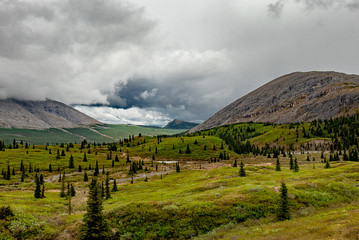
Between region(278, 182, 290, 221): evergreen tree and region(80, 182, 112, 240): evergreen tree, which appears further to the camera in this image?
region(278, 182, 290, 221): evergreen tree

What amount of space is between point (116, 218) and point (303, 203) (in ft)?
93.3

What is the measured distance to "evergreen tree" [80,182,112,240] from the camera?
27.0 meters

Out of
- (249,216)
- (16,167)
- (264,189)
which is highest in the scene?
(264,189)

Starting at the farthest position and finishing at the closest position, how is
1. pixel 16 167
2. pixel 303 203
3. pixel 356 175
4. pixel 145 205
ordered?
pixel 16 167, pixel 356 175, pixel 145 205, pixel 303 203

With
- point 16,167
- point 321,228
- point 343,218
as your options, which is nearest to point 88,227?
point 321,228

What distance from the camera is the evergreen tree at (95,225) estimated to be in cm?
2698

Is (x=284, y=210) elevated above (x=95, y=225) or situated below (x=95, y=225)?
above

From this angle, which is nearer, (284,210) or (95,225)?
(95,225)

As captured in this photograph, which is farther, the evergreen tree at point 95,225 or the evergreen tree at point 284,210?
the evergreen tree at point 284,210

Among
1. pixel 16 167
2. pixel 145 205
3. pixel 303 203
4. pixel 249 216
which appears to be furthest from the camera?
pixel 16 167

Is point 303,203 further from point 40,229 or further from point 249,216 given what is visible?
point 40,229

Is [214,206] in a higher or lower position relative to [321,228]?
lower

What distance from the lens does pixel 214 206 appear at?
3186 cm

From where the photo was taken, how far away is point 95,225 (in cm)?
2753
